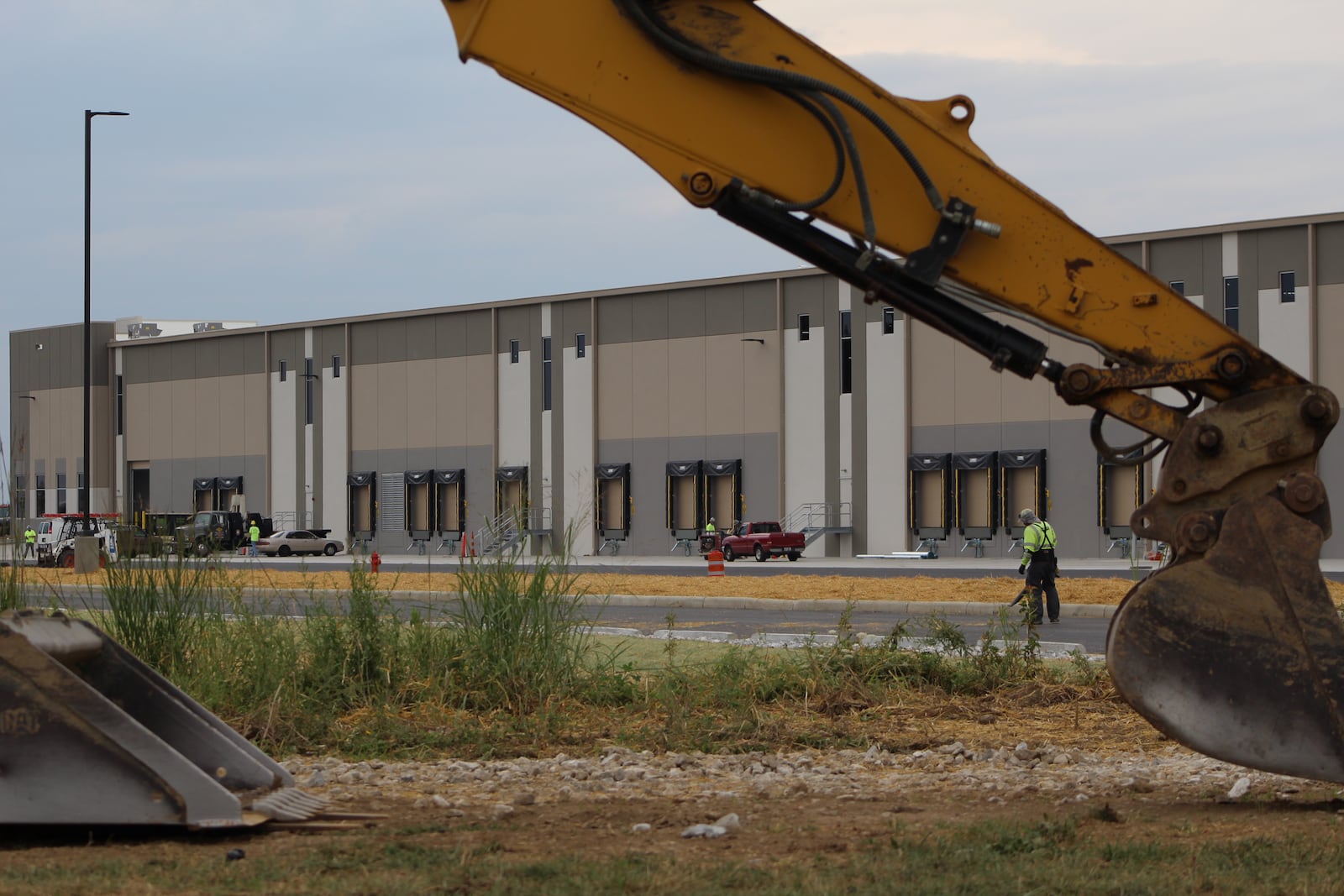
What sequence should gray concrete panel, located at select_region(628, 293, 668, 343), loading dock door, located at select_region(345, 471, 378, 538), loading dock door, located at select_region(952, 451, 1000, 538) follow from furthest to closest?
loading dock door, located at select_region(345, 471, 378, 538) → gray concrete panel, located at select_region(628, 293, 668, 343) → loading dock door, located at select_region(952, 451, 1000, 538)

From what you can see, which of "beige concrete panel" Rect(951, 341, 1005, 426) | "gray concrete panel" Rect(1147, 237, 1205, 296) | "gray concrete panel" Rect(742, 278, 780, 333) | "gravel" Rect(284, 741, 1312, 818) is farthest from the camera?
"gray concrete panel" Rect(742, 278, 780, 333)

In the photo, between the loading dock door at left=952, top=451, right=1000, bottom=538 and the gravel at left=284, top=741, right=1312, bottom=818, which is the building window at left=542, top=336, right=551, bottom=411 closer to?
the loading dock door at left=952, top=451, right=1000, bottom=538

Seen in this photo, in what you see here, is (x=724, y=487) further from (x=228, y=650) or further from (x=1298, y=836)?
(x=1298, y=836)

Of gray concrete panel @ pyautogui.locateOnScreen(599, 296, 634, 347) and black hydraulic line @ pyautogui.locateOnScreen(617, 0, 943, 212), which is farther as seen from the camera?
gray concrete panel @ pyautogui.locateOnScreen(599, 296, 634, 347)

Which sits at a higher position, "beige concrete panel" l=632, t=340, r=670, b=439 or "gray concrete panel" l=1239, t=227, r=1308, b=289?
"gray concrete panel" l=1239, t=227, r=1308, b=289

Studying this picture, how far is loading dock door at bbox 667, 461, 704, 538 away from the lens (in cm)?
5575

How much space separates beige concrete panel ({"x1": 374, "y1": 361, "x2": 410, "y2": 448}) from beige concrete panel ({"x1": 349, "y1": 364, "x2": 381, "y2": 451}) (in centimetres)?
27

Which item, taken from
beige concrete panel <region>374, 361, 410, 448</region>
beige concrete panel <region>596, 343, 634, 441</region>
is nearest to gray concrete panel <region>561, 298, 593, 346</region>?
beige concrete panel <region>596, 343, 634, 441</region>

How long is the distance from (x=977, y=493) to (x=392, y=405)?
2574 cm

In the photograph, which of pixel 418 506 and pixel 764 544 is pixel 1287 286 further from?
pixel 418 506

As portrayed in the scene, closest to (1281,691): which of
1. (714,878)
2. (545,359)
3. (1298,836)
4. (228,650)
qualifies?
(1298,836)

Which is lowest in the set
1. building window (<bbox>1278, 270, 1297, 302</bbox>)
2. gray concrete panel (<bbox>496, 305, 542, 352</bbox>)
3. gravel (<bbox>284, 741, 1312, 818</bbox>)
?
gravel (<bbox>284, 741, 1312, 818</bbox>)

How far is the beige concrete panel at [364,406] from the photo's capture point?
6431cm

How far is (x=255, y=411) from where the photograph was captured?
223 ft
